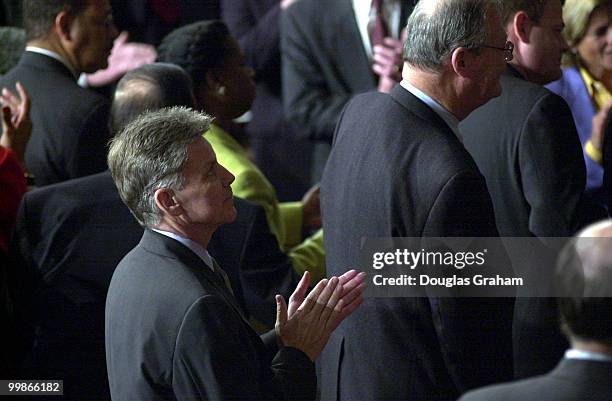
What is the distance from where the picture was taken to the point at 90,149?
3.64m

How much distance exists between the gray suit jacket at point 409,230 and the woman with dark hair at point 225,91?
0.57 m

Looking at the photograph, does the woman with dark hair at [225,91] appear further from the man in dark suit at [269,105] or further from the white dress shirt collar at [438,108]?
the man in dark suit at [269,105]

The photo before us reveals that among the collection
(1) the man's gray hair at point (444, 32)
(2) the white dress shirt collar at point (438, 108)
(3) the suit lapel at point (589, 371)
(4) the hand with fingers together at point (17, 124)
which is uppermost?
(1) the man's gray hair at point (444, 32)

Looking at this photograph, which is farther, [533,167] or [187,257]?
[533,167]

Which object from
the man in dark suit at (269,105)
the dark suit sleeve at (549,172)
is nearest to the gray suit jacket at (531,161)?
the dark suit sleeve at (549,172)

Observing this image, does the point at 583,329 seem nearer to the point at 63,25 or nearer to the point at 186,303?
the point at 186,303

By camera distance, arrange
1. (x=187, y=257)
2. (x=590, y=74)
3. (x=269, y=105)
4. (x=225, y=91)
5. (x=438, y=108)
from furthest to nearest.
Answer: (x=269, y=105), (x=590, y=74), (x=225, y=91), (x=438, y=108), (x=187, y=257)

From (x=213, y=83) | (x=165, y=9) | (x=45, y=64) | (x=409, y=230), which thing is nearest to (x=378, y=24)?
(x=165, y=9)

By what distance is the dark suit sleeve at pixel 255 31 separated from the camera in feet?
17.1

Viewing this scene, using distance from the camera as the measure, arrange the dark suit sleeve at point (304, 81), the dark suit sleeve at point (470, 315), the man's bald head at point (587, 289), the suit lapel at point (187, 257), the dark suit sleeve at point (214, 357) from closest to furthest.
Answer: the man's bald head at point (587, 289) → the dark suit sleeve at point (214, 357) → the suit lapel at point (187, 257) → the dark suit sleeve at point (470, 315) → the dark suit sleeve at point (304, 81)

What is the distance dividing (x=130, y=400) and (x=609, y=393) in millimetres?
972

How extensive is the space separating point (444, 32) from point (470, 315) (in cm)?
64

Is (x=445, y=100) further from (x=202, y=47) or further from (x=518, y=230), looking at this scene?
(x=202, y=47)

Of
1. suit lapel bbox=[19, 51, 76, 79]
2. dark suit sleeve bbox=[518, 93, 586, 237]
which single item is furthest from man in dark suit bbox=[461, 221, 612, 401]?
suit lapel bbox=[19, 51, 76, 79]
